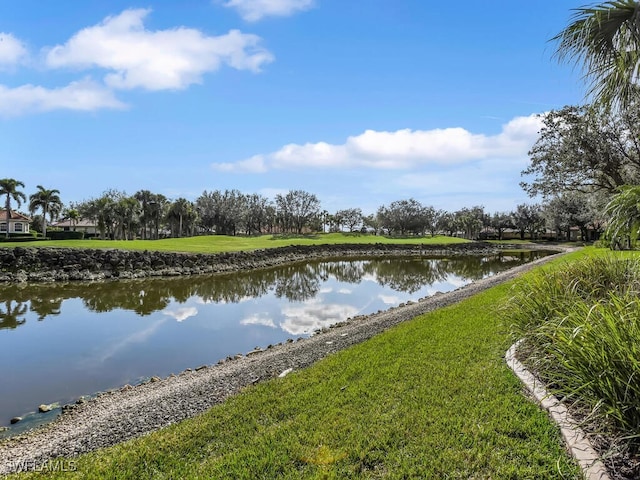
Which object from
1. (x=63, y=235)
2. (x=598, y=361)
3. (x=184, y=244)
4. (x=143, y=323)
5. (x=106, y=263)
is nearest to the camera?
(x=598, y=361)

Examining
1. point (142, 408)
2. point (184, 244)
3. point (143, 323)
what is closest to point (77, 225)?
point (184, 244)

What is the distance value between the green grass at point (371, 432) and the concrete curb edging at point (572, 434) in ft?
0.26

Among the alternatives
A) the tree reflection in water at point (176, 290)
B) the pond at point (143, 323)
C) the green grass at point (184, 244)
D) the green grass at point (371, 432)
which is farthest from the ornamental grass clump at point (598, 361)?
the green grass at point (184, 244)

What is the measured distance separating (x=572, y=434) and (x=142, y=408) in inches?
216

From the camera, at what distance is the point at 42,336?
37.1 feet

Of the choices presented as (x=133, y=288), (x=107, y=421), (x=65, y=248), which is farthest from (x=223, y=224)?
(x=107, y=421)

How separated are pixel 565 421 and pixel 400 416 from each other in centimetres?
147

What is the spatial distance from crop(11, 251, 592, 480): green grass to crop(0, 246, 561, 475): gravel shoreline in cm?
60

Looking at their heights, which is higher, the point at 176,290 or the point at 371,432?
the point at 371,432

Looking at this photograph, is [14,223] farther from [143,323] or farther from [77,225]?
[143,323]

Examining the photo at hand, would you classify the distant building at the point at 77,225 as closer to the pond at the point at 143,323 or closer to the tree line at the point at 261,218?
the tree line at the point at 261,218

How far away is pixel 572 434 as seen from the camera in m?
3.32

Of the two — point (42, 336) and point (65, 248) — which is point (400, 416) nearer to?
point (42, 336)

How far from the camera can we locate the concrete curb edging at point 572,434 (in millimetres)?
2893
